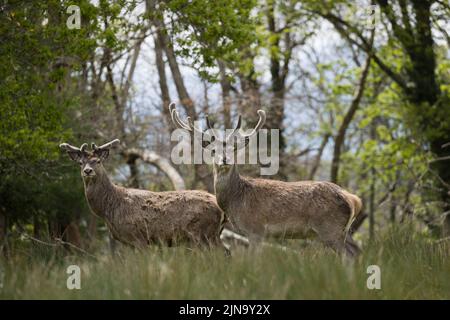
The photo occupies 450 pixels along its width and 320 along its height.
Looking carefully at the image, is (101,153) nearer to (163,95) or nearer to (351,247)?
(351,247)

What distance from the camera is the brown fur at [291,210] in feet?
35.3

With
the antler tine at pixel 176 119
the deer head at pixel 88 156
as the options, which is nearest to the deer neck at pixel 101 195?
the deer head at pixel 88 156

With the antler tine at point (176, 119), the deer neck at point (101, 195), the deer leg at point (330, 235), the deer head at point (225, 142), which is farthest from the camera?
the antler tine at point (176, 119)

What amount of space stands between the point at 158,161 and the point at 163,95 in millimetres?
2803

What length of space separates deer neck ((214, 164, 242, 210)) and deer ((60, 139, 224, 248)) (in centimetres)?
15

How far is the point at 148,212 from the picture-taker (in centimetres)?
1108

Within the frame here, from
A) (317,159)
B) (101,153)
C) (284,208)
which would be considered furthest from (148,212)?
(317,159)

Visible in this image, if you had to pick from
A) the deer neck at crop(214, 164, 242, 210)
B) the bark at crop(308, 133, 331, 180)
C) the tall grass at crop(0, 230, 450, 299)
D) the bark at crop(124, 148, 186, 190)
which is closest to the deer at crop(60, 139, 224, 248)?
the deer neck at crop(214, 164, 242, 210)

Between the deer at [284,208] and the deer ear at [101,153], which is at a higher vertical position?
the deer ear at [101,153]

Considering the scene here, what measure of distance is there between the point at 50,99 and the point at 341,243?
643cm

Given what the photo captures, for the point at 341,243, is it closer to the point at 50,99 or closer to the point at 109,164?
the point at 50,99

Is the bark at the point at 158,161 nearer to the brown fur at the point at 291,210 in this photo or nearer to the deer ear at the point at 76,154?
the brown fur at the point at 291,210
